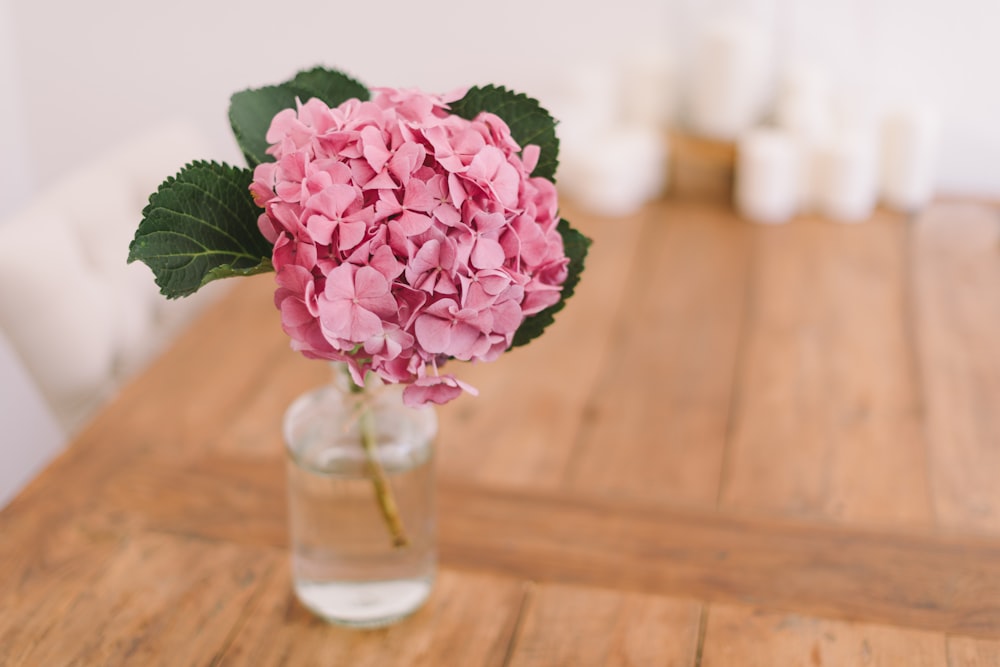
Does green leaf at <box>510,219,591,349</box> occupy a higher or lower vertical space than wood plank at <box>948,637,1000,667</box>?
higher

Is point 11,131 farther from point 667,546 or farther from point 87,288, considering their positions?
point 667,546

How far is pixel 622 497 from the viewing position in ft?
3.47

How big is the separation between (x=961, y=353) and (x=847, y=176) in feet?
1.41

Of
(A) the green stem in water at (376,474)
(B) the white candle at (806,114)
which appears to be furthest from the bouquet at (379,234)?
(B) the white candle at (806,114)

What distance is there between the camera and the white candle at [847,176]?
1.67 metres

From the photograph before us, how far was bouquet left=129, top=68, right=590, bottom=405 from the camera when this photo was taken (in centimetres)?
67

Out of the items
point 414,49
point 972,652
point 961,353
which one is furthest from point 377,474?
point 414,49

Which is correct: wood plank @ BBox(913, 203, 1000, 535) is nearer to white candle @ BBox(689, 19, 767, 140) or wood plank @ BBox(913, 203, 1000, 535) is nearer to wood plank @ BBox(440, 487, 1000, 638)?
wood plank @ BBox(440, 487, 1000, 638)

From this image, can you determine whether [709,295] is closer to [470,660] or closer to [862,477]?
[862,477]

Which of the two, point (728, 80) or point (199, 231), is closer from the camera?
point (199, 231)

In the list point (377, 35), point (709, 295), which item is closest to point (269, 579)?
point (709, 295)

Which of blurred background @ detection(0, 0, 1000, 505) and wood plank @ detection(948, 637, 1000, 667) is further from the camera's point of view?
blurred background @ detection(0, 0, 1000, 505)

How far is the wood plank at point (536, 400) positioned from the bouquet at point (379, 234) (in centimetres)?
39

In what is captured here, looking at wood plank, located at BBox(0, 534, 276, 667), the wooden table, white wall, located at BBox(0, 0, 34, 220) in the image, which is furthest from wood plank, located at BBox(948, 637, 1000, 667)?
white wall, located at BBox(0, 0, 34, 220)
